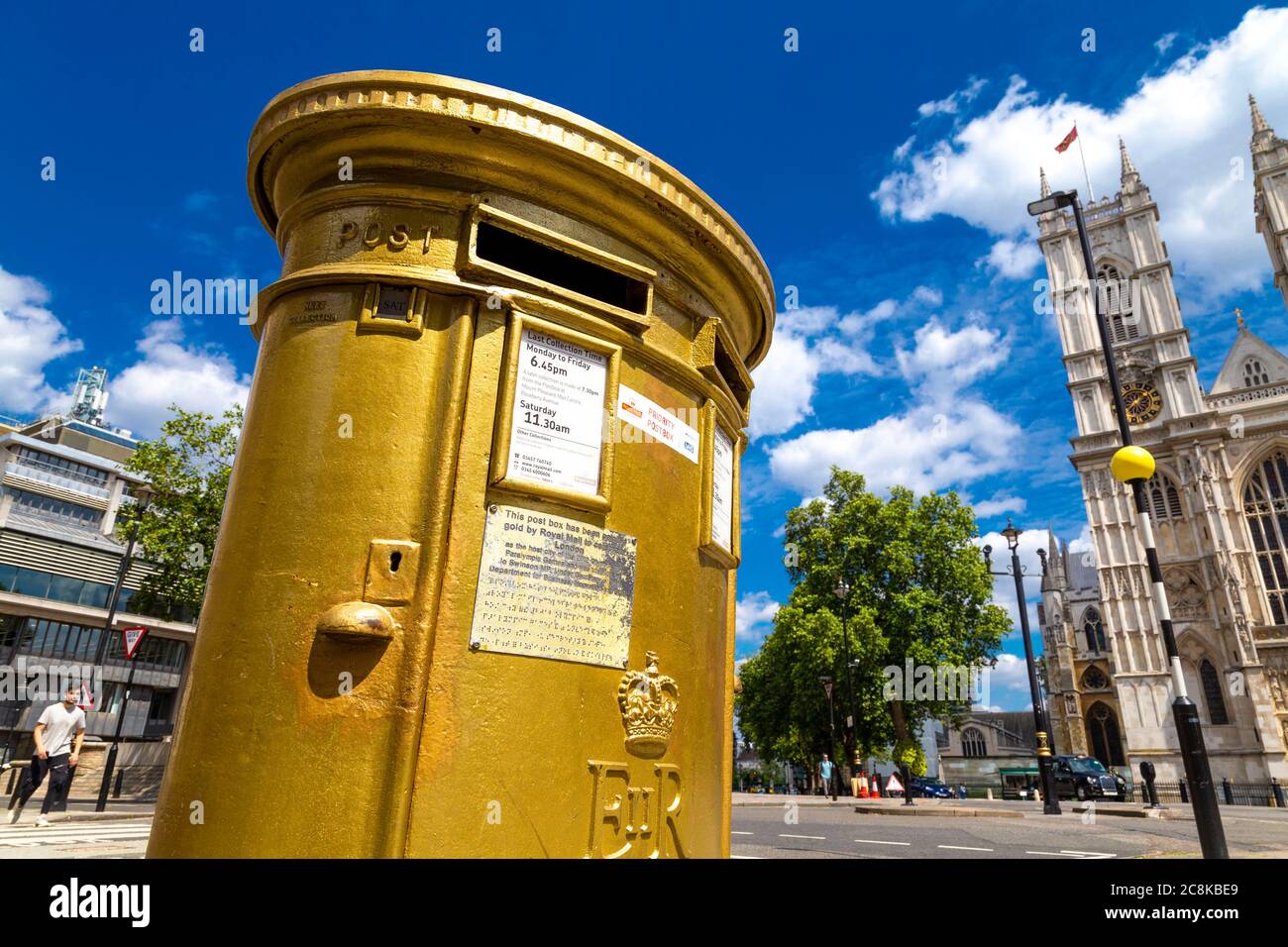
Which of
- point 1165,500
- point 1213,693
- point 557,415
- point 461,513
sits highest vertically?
point 1165,500

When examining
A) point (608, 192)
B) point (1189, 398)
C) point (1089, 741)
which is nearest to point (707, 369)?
point (608, 192)

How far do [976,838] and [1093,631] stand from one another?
220 feet

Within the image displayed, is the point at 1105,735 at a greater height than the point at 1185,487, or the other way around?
the point at 1185,487

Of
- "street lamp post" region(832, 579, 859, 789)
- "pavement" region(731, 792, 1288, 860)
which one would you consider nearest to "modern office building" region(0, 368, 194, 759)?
"street lamp post" region(832, 579, 859, 789)

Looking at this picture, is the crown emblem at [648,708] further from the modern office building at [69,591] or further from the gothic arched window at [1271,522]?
the gothic arched window at [1271,522]

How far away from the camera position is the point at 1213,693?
38719mm

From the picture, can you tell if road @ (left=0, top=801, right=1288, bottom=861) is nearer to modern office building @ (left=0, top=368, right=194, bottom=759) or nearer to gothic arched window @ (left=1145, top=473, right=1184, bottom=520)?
modern office building @ (left=0, top=368, right=194, bottom=759)

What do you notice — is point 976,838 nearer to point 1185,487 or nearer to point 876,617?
point 876,617

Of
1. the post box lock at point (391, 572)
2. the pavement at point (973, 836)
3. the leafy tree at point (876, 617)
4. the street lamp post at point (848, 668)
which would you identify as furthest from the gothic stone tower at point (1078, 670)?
the post box lock at point (391, 572)

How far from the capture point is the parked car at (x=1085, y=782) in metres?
25.7

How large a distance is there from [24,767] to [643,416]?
39.2 feet

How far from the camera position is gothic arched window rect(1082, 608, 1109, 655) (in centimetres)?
6488

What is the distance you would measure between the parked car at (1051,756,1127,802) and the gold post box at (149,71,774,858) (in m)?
28.9

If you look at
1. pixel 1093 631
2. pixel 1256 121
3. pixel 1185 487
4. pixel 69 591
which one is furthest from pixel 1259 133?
pixel 69 591
